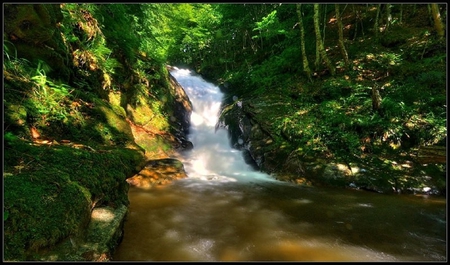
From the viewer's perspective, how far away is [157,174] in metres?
6.20

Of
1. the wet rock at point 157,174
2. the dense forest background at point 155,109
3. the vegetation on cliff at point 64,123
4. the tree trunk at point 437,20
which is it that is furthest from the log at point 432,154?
the vegetation on cliff at point 64,123

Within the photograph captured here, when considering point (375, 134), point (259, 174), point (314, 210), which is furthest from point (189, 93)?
point (314, 210)

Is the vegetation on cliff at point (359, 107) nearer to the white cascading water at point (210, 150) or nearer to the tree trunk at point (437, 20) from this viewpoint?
the tree trunk at point (437, 20)

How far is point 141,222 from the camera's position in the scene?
12.7 feet

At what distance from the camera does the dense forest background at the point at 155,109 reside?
2.75 metres

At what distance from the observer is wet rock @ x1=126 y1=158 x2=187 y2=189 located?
566 centimetres

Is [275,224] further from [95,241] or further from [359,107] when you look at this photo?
[359,107]

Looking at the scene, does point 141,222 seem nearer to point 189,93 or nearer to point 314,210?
point 314,210

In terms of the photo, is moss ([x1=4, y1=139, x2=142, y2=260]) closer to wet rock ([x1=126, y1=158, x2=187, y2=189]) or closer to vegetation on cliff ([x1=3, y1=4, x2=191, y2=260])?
vegetation on cliff ([x1=3, y1=4, x2=191, y2=260])

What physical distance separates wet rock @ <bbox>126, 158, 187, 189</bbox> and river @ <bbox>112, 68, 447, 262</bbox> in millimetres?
272

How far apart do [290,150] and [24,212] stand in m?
6.58

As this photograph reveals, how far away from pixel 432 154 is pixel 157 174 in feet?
22.9

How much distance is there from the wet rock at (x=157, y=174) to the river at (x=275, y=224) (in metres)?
0.27

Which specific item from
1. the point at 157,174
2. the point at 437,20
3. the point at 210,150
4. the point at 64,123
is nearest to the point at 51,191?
the point at 64,123
